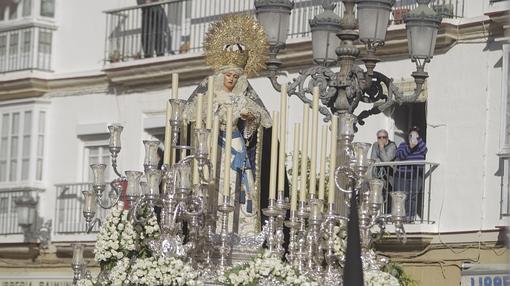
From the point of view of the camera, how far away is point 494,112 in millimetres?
24844

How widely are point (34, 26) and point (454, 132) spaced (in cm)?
778

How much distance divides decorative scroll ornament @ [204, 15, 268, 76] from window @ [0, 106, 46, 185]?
47.0ft

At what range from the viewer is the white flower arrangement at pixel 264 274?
1510cm

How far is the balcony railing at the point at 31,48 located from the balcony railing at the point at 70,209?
1.84 m

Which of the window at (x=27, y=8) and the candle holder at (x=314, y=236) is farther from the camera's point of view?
the window at (x=27, y=8)

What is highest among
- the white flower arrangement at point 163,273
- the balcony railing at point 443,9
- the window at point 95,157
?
the balcony railing at point 443,9

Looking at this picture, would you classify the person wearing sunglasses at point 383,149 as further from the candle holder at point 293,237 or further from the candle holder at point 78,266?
the candle holder at point 293,237

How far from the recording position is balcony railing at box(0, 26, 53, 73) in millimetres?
30564

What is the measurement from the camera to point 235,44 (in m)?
16.7

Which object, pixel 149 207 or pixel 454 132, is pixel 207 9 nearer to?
pixel 454 132

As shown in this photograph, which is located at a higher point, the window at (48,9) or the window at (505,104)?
the window at (48,9)

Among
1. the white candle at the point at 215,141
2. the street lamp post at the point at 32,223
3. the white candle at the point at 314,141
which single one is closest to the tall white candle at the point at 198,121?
the white candle at the point at 215,141

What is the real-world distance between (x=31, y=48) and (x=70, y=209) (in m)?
2.48

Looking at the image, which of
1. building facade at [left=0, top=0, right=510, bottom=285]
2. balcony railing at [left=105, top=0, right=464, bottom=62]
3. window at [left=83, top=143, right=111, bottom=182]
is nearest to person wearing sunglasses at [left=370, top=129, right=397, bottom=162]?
building facade at [left=0, top=0, right=510, bottom=285]
